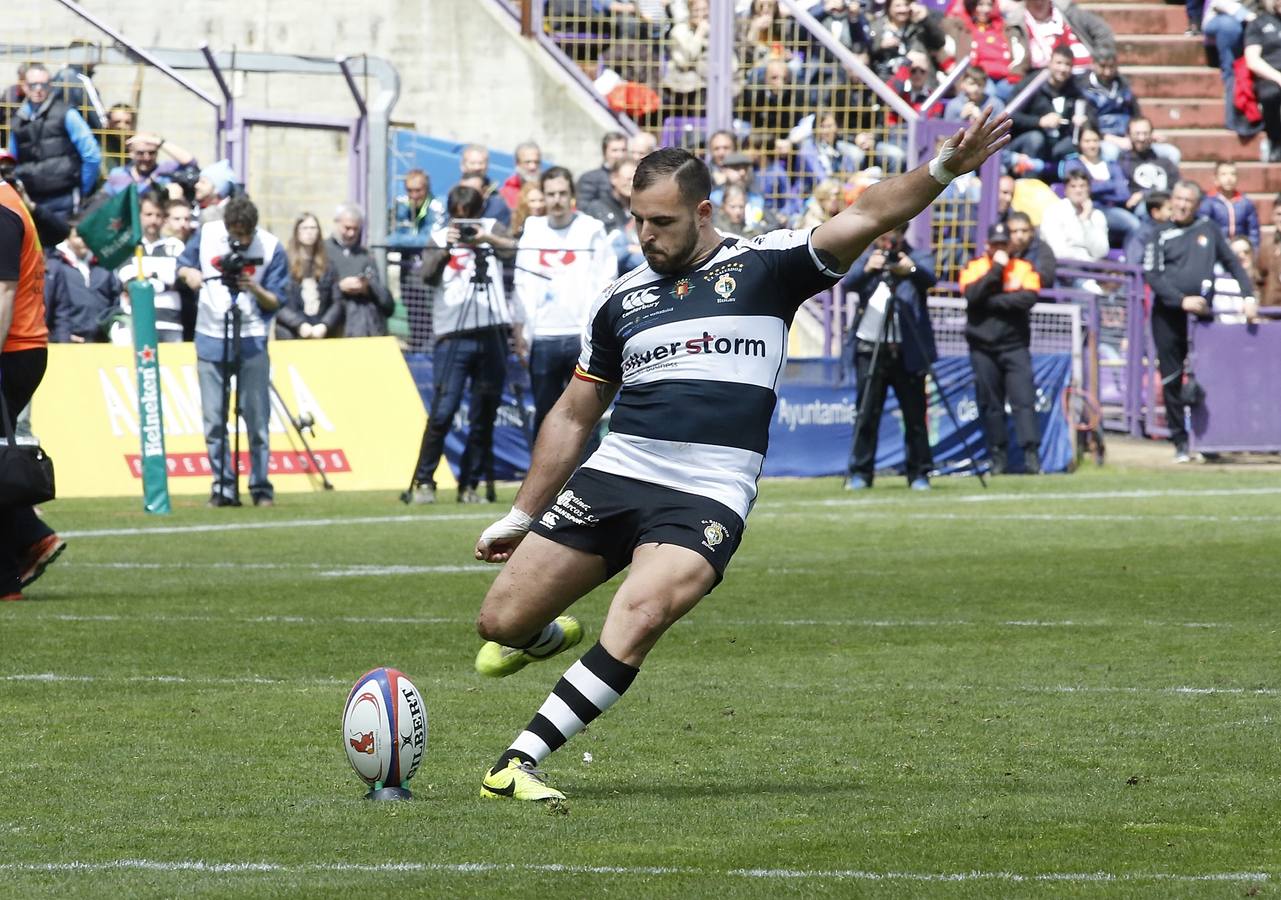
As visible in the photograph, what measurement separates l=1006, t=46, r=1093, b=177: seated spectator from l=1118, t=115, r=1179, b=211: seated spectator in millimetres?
606

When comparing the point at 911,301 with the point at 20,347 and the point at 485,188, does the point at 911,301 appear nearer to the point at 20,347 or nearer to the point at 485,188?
the point at 485,188

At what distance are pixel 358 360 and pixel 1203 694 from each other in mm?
Answer: 12565

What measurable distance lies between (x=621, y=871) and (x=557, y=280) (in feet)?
42.5

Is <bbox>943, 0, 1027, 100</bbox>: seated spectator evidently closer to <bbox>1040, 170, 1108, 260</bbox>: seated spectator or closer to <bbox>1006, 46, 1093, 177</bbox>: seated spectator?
<bbox>1006, 46, 1093, 177</bbox>: seated spectator

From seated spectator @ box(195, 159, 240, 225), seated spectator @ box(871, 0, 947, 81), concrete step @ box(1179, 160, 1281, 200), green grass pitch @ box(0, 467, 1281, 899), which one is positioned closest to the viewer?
green grass pitch @ box(0, 467, 1281, 899)

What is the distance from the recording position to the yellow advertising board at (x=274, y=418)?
19.8 metres

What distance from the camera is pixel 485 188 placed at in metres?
21.1

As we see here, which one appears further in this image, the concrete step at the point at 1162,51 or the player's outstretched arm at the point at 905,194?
the concrete step at the point at 1162,51

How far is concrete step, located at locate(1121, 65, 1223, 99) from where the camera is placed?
3111cm

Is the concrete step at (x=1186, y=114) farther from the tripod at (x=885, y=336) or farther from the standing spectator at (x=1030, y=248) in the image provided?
the tripod at (x=885, y=336)

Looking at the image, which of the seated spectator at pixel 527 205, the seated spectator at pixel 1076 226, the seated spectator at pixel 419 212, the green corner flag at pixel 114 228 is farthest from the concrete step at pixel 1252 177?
the green corner flag at pixel 114 228

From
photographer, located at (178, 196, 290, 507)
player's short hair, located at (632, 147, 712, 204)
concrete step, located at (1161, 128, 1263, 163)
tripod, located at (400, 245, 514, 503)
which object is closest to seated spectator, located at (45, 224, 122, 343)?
photographer, located at (178, 196, 290, 507)

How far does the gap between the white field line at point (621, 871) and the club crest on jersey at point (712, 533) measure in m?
1.43

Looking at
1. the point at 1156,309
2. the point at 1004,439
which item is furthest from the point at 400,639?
the point at 1156,309
